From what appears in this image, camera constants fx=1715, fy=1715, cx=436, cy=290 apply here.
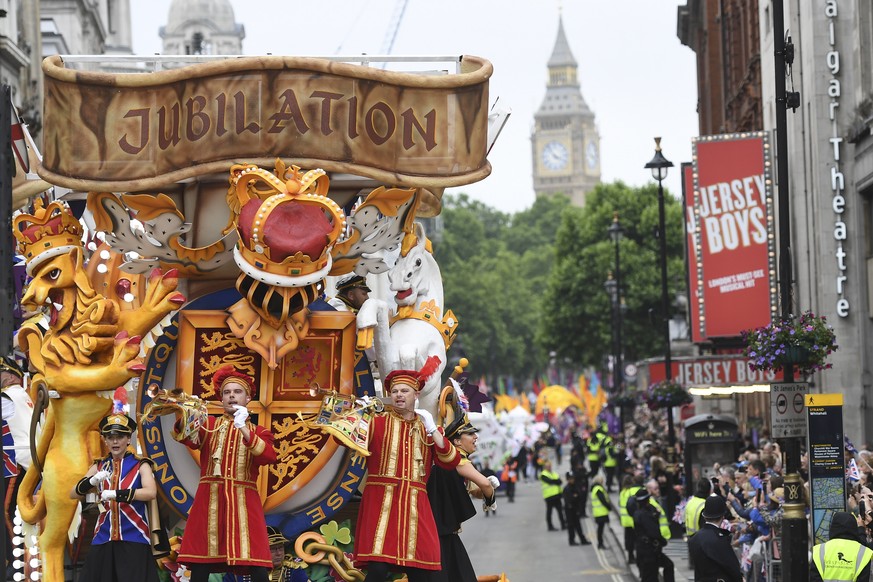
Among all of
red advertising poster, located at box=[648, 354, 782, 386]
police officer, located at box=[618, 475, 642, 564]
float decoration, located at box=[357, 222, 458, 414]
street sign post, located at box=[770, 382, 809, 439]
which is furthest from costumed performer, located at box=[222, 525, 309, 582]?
red advertising poster, located at box=[648, 354, 782, 386]

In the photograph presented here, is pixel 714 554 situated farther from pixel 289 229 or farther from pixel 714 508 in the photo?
pixel 289 229

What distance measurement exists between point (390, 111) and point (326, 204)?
87 centimetres

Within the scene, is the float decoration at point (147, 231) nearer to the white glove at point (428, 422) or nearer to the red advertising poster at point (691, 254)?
the white glove at point (428, 422)

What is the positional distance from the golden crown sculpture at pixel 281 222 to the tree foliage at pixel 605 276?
67065mm

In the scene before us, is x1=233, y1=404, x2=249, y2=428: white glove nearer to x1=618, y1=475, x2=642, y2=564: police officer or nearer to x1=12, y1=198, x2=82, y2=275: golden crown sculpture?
x1=12, y1=198, x2=82, y2=275: golden crown sculpture

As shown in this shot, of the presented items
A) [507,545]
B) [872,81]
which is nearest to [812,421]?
[872,81]

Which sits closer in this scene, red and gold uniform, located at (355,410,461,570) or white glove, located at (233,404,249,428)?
white glove, located at (233,404,249,428)

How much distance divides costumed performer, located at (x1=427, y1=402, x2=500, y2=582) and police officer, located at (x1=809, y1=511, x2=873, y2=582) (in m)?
2.36

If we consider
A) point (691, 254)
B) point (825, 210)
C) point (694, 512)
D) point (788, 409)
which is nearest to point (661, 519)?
point (694, 512)

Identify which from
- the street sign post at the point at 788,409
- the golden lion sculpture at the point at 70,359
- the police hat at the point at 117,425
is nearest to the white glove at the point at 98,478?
the police hat at the point at 117,425

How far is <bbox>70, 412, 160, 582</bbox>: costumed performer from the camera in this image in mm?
10688

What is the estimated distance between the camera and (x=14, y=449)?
542 inches

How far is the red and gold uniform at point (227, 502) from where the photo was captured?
10844 millimetres

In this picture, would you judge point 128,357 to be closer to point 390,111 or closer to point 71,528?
point 71,528
